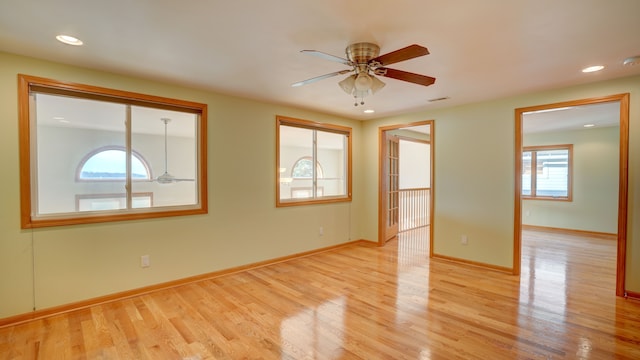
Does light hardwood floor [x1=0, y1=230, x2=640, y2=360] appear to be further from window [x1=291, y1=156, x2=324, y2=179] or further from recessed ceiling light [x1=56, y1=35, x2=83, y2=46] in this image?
recessed ceiling light [x1=56, y1=35, x2=83, y2=46]

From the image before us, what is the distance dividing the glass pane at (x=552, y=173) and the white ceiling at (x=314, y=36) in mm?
4521

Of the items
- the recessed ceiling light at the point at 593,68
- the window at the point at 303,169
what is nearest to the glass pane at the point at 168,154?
the window at the point at 303,169

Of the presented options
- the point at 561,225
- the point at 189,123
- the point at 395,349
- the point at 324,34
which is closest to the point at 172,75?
the point at 189,123

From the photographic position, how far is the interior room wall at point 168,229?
8.39 feet

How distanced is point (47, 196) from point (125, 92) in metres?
1.24

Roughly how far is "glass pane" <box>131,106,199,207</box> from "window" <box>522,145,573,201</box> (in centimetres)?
757

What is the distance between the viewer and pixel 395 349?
2.18 meters

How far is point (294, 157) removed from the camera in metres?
5.11

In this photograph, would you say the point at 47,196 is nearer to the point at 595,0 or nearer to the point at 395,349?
the point at 395,349

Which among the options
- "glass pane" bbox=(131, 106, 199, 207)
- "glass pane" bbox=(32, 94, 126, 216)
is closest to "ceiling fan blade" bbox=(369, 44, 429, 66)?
"glass pane" bbox=(131, 106, 199, 207)

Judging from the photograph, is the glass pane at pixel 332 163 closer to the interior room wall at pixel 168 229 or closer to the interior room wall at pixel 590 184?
the interior room wall at pixel 168 229

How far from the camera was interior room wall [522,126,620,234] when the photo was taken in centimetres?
610

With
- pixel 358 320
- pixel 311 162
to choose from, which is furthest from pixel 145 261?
pixel 311 162

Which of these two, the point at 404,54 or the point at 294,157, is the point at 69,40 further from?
the point at 294,157
